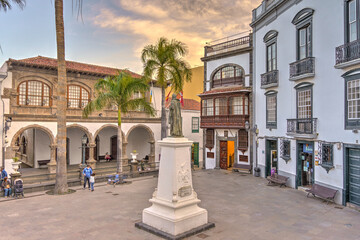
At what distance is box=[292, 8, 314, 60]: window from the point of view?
14.9 meters

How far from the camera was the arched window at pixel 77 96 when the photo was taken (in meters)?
22.9

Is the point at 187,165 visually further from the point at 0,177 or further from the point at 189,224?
the point at 0,177

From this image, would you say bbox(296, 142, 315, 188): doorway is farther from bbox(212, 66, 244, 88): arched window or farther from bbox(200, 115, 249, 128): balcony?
bbox(212, 66, 244, 88): arched window

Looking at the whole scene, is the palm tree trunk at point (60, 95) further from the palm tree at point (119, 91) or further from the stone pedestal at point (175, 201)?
the stone pedestal at point (175, 201)

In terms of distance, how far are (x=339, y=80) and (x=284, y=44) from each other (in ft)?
18.4

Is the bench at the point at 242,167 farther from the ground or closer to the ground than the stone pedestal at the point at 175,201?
closer to the ground

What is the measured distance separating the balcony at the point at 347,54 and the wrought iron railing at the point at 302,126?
3.27 meters

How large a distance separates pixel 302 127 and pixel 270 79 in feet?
15.3

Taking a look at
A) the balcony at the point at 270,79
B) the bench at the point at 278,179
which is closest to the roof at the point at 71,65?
the balcony at the point at 270,79

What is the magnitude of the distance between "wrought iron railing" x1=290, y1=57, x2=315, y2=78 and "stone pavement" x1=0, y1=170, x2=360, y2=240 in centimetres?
666

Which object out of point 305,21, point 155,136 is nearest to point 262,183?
point 305,21

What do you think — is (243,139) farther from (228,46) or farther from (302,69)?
(302,69)

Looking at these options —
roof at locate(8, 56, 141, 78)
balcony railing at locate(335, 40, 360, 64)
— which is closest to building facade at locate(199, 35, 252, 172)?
roof at locate(8, 56, 141, 78)

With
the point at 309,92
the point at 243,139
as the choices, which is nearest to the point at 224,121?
the point at 243,139
